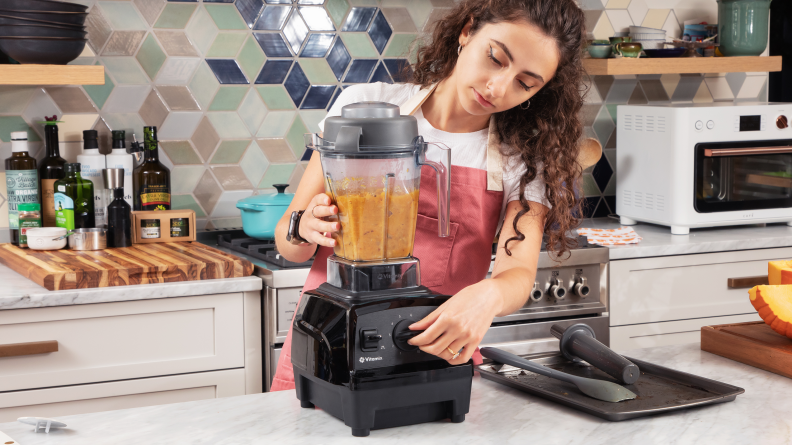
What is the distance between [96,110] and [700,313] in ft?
6.96

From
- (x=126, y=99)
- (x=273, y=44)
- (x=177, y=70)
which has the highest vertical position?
(x=273, y=44)

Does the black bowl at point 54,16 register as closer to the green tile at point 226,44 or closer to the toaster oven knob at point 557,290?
the green tile at point 226,44

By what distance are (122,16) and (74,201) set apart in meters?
0.62

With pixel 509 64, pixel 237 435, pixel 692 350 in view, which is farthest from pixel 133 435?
pixel 692 350

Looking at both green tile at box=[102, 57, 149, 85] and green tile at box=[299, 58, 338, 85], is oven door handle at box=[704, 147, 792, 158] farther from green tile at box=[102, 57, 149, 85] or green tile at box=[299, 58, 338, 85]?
green tile at box=[102, 57, 149, 85]

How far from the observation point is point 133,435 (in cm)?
108

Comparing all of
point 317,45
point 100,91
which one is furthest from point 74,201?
point 317,45

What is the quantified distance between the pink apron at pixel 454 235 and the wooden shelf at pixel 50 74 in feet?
3.61

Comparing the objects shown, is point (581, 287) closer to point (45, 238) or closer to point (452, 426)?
point (452, 426)

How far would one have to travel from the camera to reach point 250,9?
2.76 meters

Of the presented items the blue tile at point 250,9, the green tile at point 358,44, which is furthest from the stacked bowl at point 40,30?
the green tile at point 358,44

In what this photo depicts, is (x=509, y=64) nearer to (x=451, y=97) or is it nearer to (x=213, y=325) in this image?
(x=451, y=97)

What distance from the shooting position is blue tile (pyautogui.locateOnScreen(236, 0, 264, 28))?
2744 mm

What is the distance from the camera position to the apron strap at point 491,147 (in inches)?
60.5
